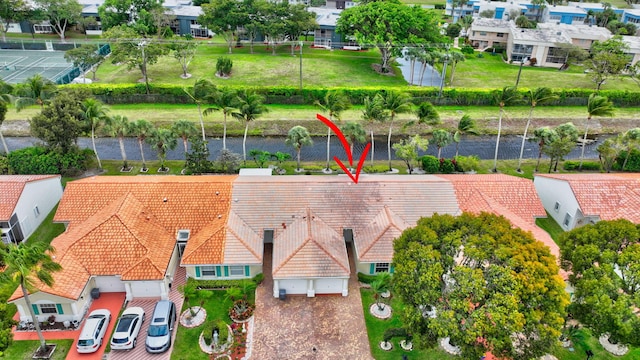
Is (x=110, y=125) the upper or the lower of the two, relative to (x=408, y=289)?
upper

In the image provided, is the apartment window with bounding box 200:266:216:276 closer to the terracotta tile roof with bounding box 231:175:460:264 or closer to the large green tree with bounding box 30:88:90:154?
the terracotta tile roof with bounding box 231:175:460:264

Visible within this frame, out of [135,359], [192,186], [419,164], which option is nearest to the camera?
[135,359]

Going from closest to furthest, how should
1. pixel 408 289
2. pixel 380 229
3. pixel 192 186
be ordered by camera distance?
pixel 408 289 → pixel 380 229 → pixel 192 186

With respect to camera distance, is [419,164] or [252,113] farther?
[419,164]

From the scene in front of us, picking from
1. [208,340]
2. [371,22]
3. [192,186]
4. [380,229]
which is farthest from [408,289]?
[371,22]

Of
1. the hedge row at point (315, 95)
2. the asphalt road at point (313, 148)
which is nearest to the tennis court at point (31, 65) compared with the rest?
the hedge row at point (315, 95)

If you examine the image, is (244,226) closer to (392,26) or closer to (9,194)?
(9,194)

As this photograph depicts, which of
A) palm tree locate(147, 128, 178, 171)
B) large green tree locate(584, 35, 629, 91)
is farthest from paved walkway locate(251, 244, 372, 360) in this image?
large green tree locate(584, 35, 629, 91)

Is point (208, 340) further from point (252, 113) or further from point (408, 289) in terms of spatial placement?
point (252, 113)
